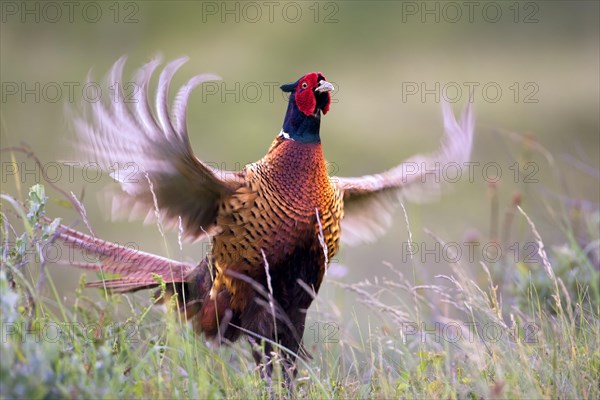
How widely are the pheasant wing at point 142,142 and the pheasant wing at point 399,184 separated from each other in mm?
938

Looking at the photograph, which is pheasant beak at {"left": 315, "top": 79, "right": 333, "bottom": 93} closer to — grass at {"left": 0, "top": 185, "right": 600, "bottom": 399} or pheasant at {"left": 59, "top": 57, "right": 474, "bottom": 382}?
pheasant at {"left": 59, "top": 57, "right": 474, "bottom": 382}

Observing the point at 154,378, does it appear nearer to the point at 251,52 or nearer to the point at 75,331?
the point at 75,331

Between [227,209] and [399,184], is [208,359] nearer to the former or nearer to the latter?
[227,209]

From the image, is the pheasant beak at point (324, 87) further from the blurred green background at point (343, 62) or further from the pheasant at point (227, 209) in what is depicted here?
the blurred green background at point (343, 62)

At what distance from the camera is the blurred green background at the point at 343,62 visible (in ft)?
38.1

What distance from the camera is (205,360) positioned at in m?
3.45

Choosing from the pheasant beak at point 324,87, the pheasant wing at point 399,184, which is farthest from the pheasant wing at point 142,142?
the pheasant wing at point 399,184

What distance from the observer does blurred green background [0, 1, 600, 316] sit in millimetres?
11602

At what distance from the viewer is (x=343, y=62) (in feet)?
43.4

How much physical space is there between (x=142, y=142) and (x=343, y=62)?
9.48 m

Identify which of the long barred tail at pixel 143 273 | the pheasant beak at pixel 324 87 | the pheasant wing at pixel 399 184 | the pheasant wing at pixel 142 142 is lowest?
the long barred tail at pixel 143 273

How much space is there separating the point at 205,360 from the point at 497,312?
0.98m

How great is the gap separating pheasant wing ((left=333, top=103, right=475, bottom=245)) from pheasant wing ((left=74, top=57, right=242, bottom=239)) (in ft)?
3.08

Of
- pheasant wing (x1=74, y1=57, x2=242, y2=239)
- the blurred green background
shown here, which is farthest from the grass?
the blurred green background
